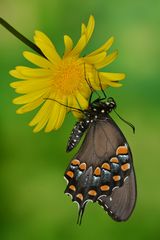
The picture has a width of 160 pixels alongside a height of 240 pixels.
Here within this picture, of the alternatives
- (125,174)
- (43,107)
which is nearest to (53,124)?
(43,107)

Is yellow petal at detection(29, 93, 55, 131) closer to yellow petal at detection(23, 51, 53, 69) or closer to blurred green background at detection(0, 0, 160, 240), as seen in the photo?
yellow petal at detection(23, 51, 53, 69)

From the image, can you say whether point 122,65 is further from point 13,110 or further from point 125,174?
point 125,174

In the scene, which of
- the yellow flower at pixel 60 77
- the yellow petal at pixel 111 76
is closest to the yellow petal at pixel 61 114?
the yellow flower at pixel 60 77

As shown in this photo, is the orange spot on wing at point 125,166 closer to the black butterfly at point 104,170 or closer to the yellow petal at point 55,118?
the black butterfly at point 104,170

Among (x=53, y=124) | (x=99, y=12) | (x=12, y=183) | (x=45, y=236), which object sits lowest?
(x=45, y=236)

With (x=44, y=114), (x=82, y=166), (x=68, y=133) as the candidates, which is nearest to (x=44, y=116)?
(x=44, y=114)

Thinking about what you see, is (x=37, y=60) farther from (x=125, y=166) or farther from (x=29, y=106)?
(x=125, y=166)
